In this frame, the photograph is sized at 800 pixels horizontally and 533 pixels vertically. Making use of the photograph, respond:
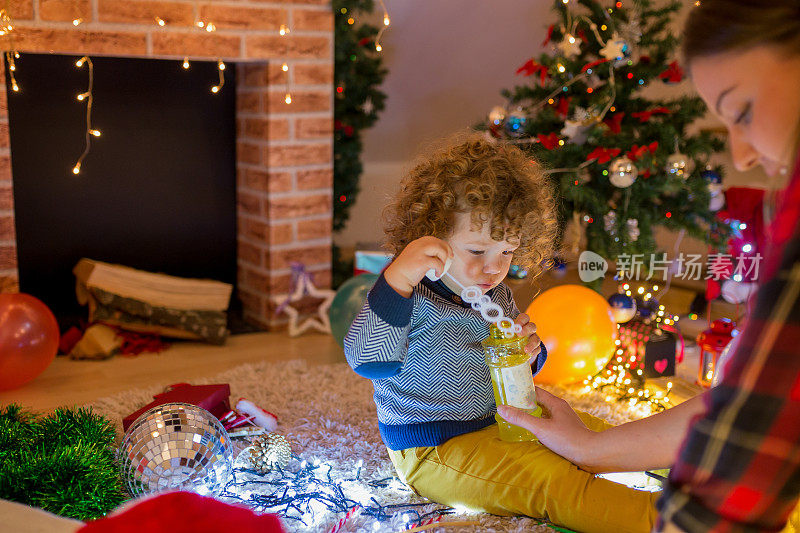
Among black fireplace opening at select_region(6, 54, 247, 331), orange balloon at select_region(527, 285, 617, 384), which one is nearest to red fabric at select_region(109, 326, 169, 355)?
black fireplace opening at select_region(6, 54, 247, 331)

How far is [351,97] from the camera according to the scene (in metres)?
2.97

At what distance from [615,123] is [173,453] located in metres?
1.71

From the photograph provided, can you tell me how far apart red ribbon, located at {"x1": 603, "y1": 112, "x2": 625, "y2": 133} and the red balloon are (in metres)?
1.77

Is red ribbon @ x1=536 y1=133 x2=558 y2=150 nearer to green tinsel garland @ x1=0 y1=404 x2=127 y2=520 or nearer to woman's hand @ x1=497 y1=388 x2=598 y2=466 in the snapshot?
woman's hand @ x1=497 y1=388 x2=598 y2=466

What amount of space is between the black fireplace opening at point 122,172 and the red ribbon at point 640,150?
1.45m

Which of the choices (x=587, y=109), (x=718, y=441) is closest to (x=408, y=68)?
(x=587, y=109)

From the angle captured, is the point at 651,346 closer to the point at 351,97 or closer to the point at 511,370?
the point at 511,370

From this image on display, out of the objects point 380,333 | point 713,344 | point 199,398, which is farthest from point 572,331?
point 199,398

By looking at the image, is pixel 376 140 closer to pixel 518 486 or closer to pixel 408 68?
pixel 408 68

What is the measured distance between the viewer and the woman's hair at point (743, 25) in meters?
0.64

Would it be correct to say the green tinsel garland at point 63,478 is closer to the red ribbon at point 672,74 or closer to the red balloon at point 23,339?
the red balloon at point 23,339

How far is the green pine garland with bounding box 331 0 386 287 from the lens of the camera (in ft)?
9.21

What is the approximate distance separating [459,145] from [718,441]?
1032 mm

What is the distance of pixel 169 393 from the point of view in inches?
70.7
